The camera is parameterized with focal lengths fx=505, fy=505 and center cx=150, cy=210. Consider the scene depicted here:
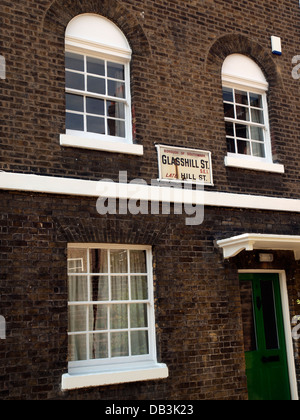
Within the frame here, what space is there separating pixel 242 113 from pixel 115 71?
2.55 m

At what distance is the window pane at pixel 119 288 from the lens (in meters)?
7.18

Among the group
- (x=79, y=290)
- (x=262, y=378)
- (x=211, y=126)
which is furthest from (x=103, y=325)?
(x=211, y=126)

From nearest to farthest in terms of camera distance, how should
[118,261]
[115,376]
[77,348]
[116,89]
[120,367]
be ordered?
[115,376], [77,348], [120,367], [118,261], [116,89]

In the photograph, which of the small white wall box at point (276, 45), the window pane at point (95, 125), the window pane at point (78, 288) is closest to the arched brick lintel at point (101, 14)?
the window pane at point (95, 125)

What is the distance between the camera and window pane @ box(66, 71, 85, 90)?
7496mm

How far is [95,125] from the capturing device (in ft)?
25.0

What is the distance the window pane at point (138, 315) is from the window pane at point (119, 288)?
7.6 inches

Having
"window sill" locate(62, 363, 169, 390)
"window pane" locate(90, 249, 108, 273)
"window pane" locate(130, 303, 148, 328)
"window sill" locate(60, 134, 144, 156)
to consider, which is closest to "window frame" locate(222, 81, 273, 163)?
"window sill" locate(60, 134, 144, 156)

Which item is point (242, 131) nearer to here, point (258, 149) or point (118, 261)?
point (258, 149)

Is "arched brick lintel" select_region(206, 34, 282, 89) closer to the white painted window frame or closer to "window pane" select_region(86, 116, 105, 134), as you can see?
"window pane" select_region(86, 116, 105, 134)

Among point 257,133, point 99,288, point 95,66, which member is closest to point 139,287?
point 99,288

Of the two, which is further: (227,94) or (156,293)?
(227,94)

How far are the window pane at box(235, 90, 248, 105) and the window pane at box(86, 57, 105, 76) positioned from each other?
2638 millimetres

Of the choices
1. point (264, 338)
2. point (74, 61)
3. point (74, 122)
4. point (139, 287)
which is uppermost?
point (74, 61)
